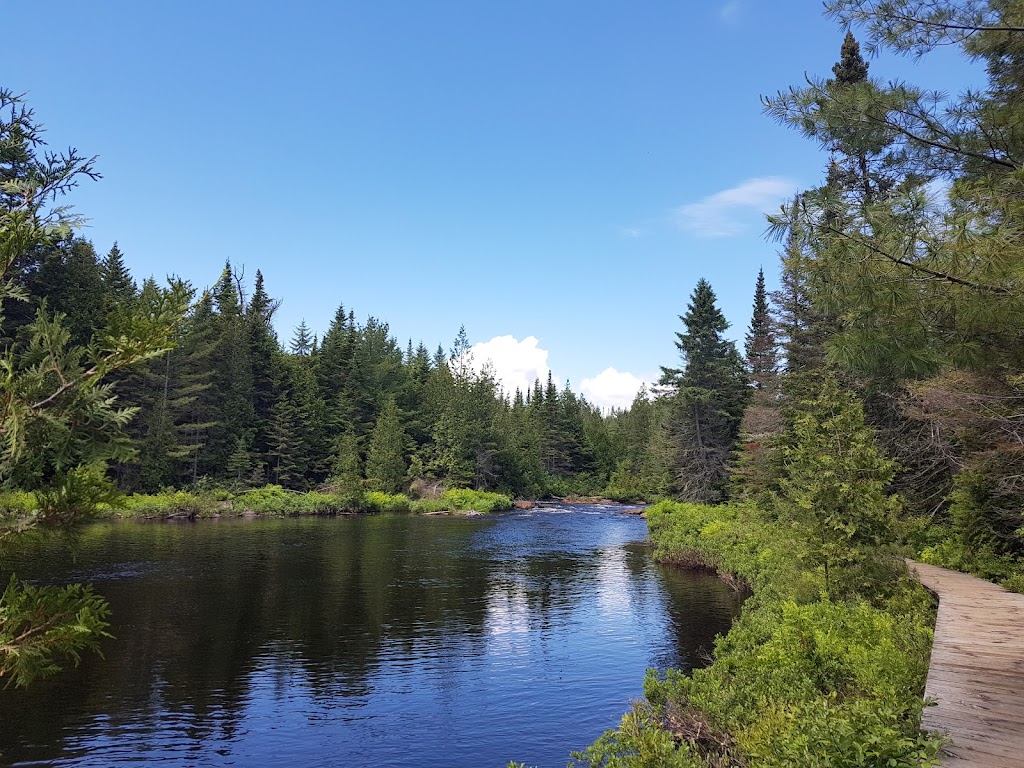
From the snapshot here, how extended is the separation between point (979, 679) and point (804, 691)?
240 centimetres

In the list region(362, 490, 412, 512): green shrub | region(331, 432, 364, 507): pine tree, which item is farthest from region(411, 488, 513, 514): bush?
region(331, 432, 364, 507): pine tree

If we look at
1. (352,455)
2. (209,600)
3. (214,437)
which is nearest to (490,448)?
(352,455)

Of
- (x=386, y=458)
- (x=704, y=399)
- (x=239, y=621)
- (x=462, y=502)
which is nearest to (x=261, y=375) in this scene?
(x=386, y=458)

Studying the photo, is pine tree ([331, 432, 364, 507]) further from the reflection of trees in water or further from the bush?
the reflection of trees in water

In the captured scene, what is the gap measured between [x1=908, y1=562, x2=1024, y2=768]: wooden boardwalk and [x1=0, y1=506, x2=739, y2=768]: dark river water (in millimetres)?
→ 6055

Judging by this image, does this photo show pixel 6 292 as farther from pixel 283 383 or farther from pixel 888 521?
pixel 283 383

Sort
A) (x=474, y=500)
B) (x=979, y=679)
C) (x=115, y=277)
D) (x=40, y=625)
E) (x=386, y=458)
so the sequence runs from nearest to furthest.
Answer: (x=40, y=625)
(x=979, y=679)
(x=115, y=277)
(x=474, y=500)
(x=386, y=458)

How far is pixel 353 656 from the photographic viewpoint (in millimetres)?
16656

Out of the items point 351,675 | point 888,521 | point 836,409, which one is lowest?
point 351,675

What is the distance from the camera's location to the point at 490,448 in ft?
256

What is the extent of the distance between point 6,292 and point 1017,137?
12.1 m

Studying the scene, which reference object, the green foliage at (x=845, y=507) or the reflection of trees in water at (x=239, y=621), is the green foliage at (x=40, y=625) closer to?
the reflection of trees in water at (x=239, y=621)

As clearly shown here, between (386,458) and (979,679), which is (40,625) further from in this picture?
(386,458)

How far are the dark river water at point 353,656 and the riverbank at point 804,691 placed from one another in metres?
2.31
